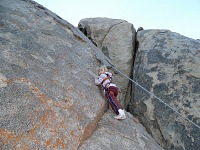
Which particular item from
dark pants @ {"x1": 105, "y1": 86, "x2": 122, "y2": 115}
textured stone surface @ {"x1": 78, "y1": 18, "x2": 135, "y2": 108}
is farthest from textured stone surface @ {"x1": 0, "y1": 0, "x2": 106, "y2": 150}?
textured stone surface @ {"x1": 78, "y1": 18, "x2": 135, "y2": 108}

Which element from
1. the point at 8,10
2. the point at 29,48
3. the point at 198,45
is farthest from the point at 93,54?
the point at 198,45

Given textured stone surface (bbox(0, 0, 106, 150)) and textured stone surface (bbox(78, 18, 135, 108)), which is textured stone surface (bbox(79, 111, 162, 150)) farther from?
textured stone surface (bbox(78, 18, 135, 108))

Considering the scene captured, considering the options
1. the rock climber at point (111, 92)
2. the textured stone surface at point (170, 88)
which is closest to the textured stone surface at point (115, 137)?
the rock climber at point (111, 92)

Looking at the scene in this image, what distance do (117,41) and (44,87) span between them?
6529 millimetres

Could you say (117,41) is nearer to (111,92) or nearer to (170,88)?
(170,88)

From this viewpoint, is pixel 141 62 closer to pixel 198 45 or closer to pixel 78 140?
pixel 198 45

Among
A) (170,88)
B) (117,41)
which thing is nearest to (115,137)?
(170,88)

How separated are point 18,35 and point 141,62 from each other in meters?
5.08

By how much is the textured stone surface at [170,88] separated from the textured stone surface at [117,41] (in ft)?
2.28

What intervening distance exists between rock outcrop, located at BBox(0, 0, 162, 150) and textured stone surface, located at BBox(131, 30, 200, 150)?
75.9 inches

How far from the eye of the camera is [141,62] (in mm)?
8531

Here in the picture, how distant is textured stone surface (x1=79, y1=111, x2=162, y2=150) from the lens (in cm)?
394

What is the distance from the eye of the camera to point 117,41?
10.0m

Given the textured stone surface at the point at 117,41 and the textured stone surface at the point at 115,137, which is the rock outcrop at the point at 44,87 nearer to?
the textured stone surface at the point at 115,137
